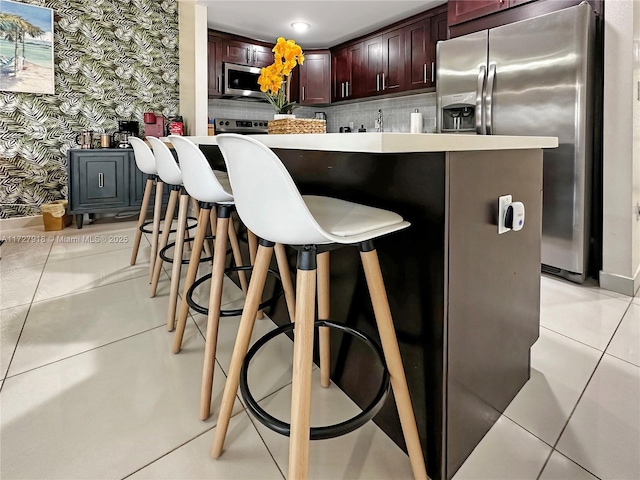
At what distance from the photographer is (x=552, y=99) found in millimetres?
2406

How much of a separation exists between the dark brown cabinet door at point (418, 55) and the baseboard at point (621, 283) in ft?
8.54

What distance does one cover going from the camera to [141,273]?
262 cm

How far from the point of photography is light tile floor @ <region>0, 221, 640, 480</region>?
1.05m

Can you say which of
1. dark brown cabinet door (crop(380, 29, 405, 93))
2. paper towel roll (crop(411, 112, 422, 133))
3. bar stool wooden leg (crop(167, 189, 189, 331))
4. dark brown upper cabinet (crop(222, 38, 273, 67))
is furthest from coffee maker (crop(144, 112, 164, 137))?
bar stool wooden leg (crop(167, 189, 189, 331))

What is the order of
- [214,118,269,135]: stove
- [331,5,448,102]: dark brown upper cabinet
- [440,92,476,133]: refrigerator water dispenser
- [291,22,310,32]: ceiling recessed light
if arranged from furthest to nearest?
[214,118,269,135]: stove → [291,22,310,32]: ceiling recessed light → [331,5,448,102]: dark brown upper cabinet → [440,92,476,133]: refrigerator water dispenser

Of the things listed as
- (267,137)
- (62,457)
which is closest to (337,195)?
(267,137)

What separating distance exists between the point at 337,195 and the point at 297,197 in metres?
0.57

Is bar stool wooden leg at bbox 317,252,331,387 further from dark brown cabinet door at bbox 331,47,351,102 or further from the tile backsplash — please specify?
dark brown cabinet door at bbox 331,47,351,102

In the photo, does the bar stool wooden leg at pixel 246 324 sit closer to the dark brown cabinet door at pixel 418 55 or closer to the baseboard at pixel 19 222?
the dark brown cabinet door at pixel 418 55

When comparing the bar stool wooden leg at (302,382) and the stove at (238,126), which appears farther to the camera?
the stove at (238,126)

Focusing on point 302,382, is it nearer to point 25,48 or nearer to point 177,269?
point 177,269

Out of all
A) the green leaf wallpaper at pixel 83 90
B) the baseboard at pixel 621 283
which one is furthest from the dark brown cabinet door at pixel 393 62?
the baseboard at pixel 621 283

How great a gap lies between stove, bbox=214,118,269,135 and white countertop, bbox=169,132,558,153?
13.1 feet

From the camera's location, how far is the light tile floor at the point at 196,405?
3.43 ft
